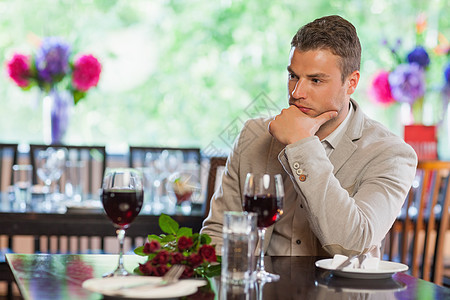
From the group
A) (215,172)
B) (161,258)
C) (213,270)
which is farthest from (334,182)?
(215,172)

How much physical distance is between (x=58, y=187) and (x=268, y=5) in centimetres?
203

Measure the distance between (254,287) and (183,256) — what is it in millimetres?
152

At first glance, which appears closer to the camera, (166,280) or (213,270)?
(166,280)

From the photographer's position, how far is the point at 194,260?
1.24 m

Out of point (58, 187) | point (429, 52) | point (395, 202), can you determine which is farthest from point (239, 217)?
point (429, 52)

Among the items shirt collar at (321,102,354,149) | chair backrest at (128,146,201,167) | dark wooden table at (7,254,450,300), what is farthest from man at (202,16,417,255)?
chair backrest at (128,146,201,167)

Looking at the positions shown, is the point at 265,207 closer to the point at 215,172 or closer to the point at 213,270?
the point at 213,270

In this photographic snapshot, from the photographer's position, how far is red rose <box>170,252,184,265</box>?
48.9 inches

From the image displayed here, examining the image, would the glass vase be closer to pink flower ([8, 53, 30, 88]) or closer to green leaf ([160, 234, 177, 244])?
pink flower ([8, 53, 30, 88])

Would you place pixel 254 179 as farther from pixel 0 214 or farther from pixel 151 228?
pixel 0 214

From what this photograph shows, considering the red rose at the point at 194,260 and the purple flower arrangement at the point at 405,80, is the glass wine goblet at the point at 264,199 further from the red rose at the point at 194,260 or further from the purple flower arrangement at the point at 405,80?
the purple flower arrangement at the point at 405,80

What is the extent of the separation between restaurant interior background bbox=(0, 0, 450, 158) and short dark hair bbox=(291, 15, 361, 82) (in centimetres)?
274

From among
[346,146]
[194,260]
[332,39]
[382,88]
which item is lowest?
[194,260]

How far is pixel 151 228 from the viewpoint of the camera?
2744 mm
